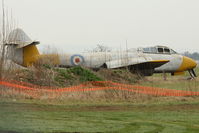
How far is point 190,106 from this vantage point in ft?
45.1

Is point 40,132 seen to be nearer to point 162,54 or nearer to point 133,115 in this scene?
point 133,115

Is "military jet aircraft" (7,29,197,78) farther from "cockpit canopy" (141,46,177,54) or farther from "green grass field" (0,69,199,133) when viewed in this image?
"green grass field" (0,69,199,133)

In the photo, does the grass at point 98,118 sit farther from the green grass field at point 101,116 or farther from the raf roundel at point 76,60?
the raf roundel at point 76,60

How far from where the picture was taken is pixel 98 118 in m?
10.8

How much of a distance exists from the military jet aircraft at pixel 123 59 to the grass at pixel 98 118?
13.4 m

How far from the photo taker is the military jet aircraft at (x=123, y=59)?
27312 millimetres

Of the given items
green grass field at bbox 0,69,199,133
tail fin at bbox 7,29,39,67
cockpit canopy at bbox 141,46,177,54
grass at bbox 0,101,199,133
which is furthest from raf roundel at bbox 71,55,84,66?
grass at bbox 0,101,199,133

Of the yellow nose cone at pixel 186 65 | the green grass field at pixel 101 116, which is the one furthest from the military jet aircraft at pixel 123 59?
the green grass field at pixel 101 116

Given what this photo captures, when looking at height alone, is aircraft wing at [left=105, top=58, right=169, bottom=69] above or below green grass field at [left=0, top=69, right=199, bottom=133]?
above

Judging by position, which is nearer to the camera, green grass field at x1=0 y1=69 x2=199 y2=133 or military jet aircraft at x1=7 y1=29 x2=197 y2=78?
green grass field at x1=0 y1=69 x2=199 y2=133

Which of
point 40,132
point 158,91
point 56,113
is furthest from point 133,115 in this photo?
point 158,91

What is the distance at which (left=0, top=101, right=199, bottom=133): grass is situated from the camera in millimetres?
8969

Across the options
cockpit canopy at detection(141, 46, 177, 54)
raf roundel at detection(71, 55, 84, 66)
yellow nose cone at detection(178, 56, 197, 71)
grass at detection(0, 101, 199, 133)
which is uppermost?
cockpit canopy at detection(141, 46, 177, 54)

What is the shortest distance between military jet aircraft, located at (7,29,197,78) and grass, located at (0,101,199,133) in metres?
13.4
